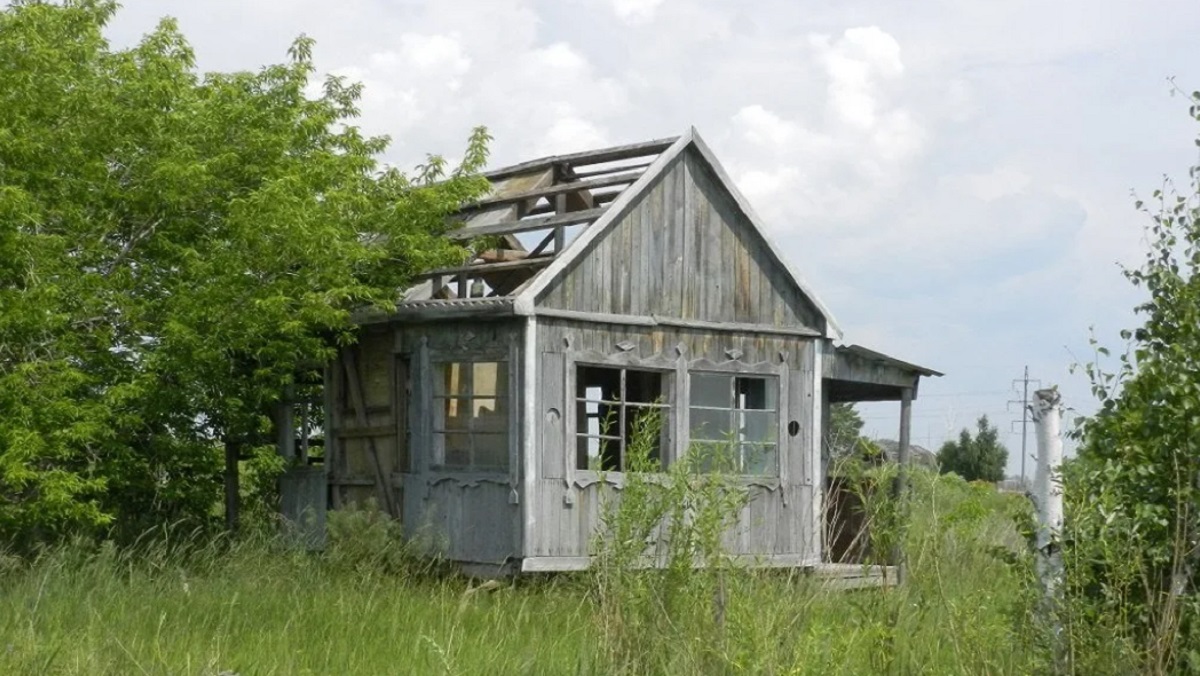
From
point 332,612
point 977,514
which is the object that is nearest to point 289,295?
point 332,612

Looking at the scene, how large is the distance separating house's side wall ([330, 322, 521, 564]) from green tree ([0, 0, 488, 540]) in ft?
1.95

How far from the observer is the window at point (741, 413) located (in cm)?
1600

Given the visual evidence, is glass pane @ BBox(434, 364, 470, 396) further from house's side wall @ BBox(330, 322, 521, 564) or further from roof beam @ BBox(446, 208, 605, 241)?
roof beam @ BBox(446, 208, 605, 241)

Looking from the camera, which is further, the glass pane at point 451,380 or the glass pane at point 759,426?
the glass pane at point 759,426

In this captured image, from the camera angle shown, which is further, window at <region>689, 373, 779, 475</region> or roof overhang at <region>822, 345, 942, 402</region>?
roof overhang at <region>822, 345, 942, 402</region>

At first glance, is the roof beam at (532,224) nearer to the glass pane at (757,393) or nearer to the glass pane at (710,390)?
the glass pane at (710,390)

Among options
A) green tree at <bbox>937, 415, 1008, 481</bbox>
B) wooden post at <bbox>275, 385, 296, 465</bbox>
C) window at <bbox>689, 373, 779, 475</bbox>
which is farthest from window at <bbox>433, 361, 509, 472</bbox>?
green tree at <bbox>937, 415, 1008, 481</bbox>

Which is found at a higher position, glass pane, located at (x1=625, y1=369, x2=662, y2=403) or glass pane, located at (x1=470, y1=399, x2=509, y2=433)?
glass pane, located at (x1=625, y1=369, x2=662, y2=403)

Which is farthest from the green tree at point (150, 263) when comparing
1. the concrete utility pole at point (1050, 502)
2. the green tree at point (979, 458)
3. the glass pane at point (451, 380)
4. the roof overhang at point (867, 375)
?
the green tree at point (979, 458)

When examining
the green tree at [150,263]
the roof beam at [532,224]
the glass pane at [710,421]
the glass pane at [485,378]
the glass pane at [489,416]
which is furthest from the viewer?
the glass pane at [710,421]

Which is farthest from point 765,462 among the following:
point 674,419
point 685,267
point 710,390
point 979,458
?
point 979,458

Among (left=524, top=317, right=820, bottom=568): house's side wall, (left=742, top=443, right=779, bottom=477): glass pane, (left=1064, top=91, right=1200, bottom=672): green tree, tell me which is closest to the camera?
(left=1064, top=91, right=1200, bottom=672): green tree

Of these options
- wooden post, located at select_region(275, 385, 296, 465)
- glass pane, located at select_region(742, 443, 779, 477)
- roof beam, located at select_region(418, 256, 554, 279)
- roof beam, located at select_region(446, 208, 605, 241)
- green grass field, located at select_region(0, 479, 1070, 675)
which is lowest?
green grass field, located at select_region(0, 479, 1070, 675)

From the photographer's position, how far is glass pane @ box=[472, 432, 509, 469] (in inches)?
590
